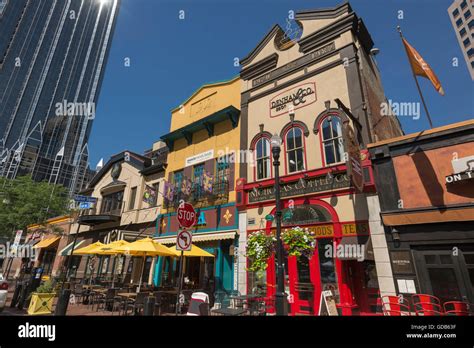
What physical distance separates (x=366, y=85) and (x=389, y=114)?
3.15 metres

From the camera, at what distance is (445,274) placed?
25.9 feet

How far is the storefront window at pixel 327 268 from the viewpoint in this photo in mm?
9588

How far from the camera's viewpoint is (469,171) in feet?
26.0

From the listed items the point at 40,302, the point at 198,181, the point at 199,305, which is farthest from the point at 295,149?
the point at 40,302

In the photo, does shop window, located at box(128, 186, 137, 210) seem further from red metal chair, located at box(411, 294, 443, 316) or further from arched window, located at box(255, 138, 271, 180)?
red metal chair, located at box(411, 294, 443, 316)

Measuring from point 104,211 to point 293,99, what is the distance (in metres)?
20.3

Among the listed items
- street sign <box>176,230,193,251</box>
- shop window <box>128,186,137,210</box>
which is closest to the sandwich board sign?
street sign <box>176,230,193,251</box>

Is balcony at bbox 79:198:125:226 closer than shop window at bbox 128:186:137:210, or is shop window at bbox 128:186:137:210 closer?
shop window at bbox 128:186:137:210

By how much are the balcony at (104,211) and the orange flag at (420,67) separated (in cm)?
2179

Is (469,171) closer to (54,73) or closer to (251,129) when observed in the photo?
(251,129)

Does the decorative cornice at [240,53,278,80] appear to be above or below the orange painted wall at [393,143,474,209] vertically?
above

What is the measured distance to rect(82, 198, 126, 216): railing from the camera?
22.2 meters

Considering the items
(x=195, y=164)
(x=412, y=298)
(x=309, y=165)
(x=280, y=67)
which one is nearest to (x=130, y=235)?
(x=195, y=164)

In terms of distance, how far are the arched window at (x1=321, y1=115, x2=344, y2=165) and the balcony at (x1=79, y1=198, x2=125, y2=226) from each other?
58.2ft
